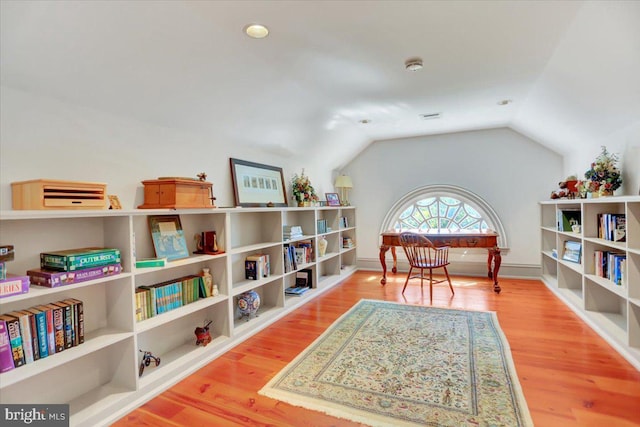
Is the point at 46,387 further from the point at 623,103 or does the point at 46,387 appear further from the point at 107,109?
the point at 623,103

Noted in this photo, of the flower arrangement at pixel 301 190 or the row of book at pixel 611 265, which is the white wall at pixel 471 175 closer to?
the flower arrangement at pixel 301 190

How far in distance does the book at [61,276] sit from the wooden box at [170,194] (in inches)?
22.4

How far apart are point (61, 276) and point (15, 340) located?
1.11 ft

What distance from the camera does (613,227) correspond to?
282cm

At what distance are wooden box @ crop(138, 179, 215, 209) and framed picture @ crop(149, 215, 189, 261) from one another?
19 centimetres

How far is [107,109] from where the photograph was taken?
214 centimetres

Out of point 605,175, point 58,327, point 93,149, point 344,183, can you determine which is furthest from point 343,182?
point 58,327

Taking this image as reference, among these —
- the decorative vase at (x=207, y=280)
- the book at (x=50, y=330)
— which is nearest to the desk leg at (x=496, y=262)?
the decorative vase at (x=207, y=280)

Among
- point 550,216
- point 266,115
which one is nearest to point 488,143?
point 550,216

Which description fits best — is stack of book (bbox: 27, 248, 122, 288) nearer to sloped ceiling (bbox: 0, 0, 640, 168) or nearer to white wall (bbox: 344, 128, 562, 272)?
sloped ceiling (bbox: 0, 0, 640, 168)

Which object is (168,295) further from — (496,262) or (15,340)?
(496,262)

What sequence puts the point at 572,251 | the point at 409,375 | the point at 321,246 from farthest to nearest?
the point at 321,246 → the point at 572,251 → the point at 409,375

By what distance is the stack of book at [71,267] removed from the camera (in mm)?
1651

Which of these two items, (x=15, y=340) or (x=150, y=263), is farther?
(x=150, y=263)
